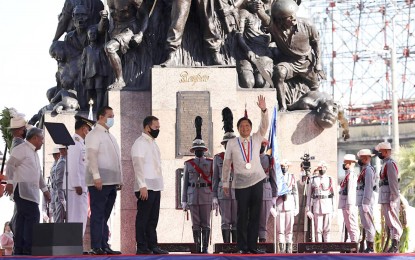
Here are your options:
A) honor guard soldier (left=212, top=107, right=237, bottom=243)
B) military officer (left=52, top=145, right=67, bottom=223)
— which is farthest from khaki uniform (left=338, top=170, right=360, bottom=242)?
military officer (left=52, top=145, right=67, bottom=223)

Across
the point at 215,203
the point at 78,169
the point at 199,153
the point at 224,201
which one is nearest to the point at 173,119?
the point at 199,153

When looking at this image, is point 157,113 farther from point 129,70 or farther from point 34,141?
point 34,141

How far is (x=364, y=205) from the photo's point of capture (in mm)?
19828

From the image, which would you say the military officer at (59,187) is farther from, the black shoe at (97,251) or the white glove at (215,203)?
the black shoe at (97,251)

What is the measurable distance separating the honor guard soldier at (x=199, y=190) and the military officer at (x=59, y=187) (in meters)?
2.00

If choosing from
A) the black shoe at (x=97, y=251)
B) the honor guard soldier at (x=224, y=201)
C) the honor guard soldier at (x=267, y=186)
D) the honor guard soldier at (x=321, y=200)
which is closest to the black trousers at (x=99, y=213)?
the black shoe at (x=97, y=251)

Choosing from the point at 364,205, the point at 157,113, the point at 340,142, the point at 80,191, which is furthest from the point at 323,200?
the point at 340,142

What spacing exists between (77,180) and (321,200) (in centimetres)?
607

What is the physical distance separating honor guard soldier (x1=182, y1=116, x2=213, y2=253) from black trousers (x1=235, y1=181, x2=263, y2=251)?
3.11 metres

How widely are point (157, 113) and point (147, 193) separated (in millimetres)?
5537

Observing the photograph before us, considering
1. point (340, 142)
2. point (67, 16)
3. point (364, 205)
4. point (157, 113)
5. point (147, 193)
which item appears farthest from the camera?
point (340, 142)

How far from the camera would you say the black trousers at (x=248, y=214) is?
15.7 meters

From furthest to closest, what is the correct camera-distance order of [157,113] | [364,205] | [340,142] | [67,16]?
[340,142] → [67,16] → [157,113] → [364,205]

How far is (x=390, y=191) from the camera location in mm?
18828
